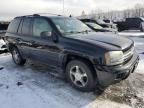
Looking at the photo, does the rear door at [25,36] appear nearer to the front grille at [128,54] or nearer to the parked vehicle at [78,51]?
the parked vehicle at [78,51]

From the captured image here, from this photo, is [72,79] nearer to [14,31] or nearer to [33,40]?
[33,40]

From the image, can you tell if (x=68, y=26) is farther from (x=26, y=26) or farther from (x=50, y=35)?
(x=26, y=26)

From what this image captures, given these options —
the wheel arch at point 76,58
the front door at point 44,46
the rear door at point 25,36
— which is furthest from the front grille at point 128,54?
the rear door at point 25,36

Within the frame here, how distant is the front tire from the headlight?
0.49m

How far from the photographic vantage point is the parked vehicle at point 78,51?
165 inches

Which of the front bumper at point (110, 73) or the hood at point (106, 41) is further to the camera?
the hood at point (106, 41)

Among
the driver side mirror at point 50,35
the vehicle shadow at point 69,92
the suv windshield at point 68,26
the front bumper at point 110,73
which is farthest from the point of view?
the suv windshield at point 68,26

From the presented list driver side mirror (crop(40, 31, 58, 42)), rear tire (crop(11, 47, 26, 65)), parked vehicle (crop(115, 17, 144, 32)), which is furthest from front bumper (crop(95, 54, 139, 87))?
parked vehicle (crop(115, 17, 144, 32))

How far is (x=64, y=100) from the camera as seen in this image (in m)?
4.37

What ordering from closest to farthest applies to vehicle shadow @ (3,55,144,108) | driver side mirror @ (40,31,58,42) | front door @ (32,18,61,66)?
vehicle shadow @ (3,55,144,108)
driver side mirror @ (40,31,58,42)
front door @ (32,18,61,66)

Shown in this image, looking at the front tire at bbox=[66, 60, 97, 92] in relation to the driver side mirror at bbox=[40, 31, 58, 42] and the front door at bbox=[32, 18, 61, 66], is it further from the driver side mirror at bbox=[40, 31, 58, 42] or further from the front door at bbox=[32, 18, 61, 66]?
the driver side mirror at bbox=[40, 31, 58, 42]

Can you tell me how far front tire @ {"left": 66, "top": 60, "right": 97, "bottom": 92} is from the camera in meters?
4.46

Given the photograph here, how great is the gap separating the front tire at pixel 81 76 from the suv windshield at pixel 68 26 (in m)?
0.94

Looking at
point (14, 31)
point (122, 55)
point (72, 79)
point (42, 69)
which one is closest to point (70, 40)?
point (72, 79)
